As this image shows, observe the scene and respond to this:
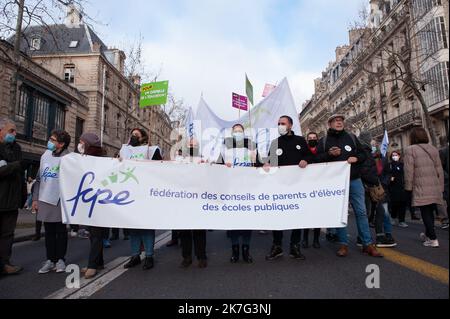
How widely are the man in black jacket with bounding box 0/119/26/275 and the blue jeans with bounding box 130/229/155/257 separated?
1.56m

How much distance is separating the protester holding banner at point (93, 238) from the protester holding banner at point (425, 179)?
16.7 ft

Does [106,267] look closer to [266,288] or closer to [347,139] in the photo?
[266,288]

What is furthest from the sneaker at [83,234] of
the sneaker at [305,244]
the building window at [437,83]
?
the building window at [437,83]

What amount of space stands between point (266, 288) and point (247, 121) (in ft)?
20.9

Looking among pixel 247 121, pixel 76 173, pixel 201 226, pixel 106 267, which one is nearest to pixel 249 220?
pixel 201 226

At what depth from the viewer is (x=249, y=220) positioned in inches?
187

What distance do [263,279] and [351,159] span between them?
7.38 feet

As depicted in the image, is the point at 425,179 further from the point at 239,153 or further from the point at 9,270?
the point at 9,270

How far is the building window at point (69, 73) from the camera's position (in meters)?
35.9

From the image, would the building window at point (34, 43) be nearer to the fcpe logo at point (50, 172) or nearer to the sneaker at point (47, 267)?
the fcpe logo at point (50, 172)

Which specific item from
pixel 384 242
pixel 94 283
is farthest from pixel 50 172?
pixel 384 242

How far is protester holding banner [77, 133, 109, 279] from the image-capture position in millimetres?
4332

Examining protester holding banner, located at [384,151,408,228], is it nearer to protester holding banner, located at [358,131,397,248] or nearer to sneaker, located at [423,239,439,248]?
sneaker, located at [423,239,439,248]

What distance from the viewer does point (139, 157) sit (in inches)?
206
